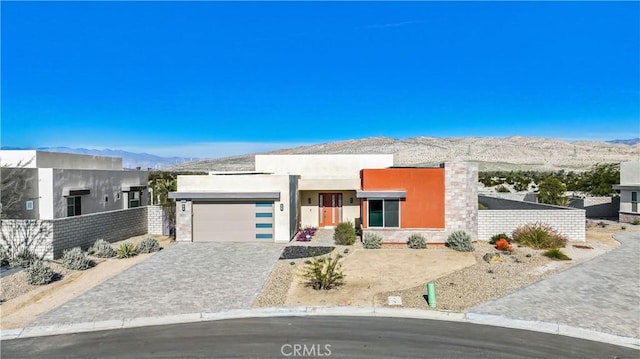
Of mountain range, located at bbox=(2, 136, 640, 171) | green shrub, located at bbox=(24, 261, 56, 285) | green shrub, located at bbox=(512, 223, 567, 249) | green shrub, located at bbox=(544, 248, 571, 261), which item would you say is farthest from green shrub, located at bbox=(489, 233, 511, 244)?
mountain range, located at bbox=(2, 136, 640, 171)

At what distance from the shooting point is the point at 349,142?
146250 millimetres

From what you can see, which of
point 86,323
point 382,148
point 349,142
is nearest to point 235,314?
point 86,323

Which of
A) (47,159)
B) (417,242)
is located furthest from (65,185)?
(417,242)

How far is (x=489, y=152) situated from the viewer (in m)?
119

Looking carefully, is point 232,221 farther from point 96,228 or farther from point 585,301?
point 585,301

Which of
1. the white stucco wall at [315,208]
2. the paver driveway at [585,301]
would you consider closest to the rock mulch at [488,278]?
the paver driveway at [585,301]

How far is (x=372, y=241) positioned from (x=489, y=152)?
112 metres

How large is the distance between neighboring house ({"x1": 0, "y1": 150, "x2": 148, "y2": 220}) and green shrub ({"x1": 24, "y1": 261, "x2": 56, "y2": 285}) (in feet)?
16.5

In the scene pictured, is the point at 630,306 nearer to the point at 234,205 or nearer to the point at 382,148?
the point at 234,205

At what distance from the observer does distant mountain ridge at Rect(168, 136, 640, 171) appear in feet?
339

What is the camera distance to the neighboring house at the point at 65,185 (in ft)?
56.1

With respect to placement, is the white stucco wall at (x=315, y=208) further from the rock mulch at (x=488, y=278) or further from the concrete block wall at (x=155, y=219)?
the rock mulch at (x=488, y=278)

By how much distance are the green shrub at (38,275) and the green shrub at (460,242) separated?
50.4 ft

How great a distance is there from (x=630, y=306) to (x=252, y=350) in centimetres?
978
